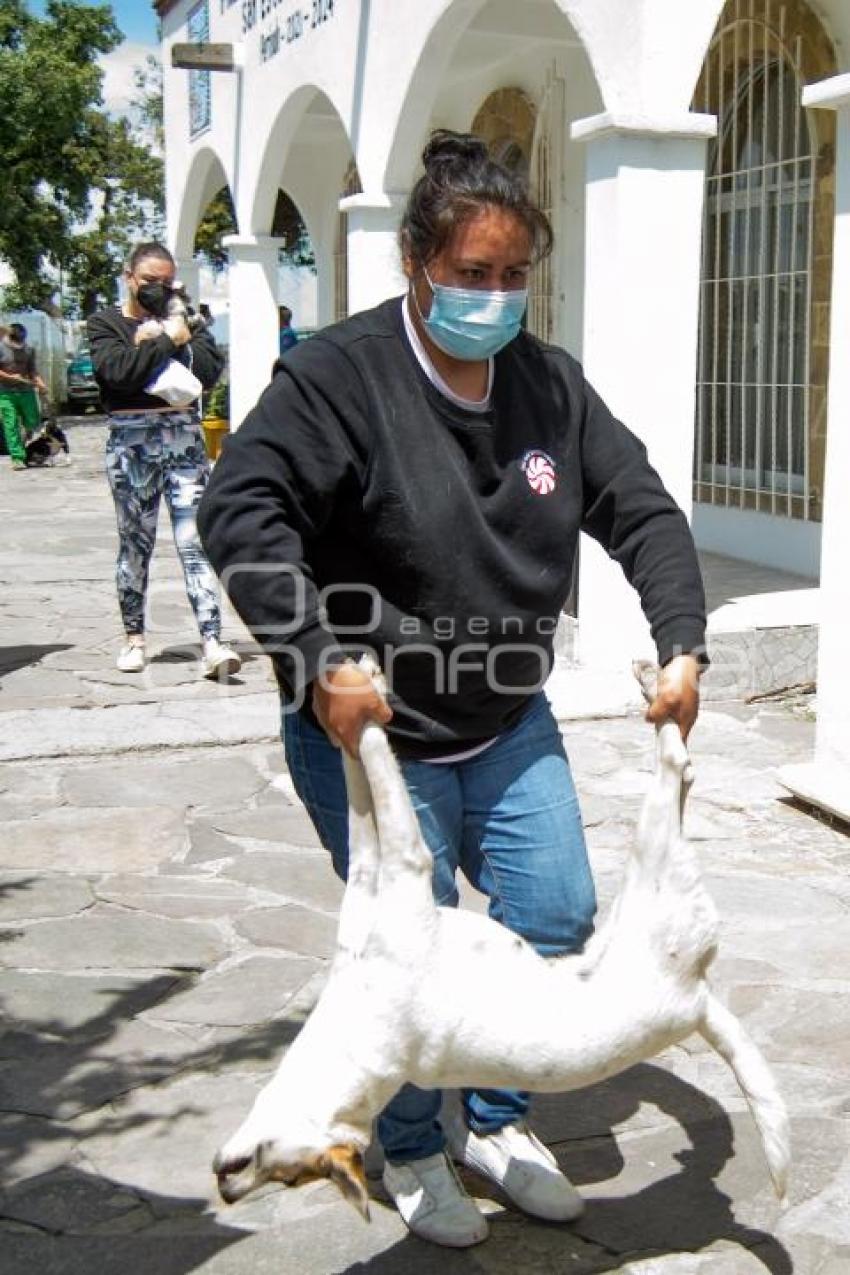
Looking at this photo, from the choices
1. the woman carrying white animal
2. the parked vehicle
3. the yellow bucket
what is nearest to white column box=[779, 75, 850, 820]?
the woman carrying white animal

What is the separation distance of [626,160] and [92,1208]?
4.80 m

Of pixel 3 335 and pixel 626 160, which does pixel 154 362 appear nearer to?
pixel 626 160

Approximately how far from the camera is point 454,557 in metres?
2.55

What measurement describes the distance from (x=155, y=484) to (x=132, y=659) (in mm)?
927

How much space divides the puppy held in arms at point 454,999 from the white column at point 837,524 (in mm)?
2691

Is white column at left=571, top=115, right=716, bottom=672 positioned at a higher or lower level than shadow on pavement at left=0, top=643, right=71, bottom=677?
higher

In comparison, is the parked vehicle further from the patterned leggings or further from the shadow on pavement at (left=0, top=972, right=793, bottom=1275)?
the shadow on pavement at (left=0, top=972, right=793, bottom=1275)

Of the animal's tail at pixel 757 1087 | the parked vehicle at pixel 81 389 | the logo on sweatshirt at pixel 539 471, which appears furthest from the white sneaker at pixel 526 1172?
the parked vehicle at pixel 81 389

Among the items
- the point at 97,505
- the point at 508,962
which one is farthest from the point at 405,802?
the point at 97,505

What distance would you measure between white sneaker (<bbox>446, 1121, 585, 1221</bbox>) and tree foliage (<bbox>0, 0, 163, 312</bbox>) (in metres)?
29.3

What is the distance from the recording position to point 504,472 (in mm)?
2623

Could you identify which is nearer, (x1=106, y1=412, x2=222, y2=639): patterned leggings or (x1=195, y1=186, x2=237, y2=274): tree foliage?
(x1=106, y1=412, x2=222, y2=639): patterned leggings

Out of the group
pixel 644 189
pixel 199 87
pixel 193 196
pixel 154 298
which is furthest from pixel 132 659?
pixel 193 196

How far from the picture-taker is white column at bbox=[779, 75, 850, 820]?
4.93 meters
